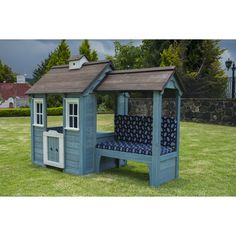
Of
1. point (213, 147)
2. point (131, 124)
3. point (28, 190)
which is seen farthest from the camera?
point (213, 147)

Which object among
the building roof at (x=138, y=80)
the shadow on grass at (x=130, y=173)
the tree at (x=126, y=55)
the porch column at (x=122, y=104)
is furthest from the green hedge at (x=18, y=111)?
the tree at (x=126, y=55)

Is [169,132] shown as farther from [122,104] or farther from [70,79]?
[70,79]

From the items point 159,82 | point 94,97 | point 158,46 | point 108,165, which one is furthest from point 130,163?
point 158,46

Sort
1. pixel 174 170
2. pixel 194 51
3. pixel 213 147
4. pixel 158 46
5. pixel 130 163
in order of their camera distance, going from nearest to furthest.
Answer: pixel 174 170 < pixel 130 163 < pixel 213 147 < pixel 194 51 < pixel 158 46

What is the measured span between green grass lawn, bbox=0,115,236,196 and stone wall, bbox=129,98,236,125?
4.19 metres

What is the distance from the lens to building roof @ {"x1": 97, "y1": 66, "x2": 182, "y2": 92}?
16.5ft

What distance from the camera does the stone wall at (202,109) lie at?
13.2 metres

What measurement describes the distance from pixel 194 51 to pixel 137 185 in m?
12.4

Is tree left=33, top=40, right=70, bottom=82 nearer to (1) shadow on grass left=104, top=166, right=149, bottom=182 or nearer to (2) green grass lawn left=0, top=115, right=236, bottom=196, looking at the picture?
(2) green grass lawn left=0, top=115, right=236, bottom=196

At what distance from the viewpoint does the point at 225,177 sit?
5859 mm

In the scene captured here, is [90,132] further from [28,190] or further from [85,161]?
[28,190]

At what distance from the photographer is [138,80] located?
17.5 feet

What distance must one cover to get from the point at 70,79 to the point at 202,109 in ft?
30.8

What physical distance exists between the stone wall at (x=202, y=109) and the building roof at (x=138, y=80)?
8.67 meters
